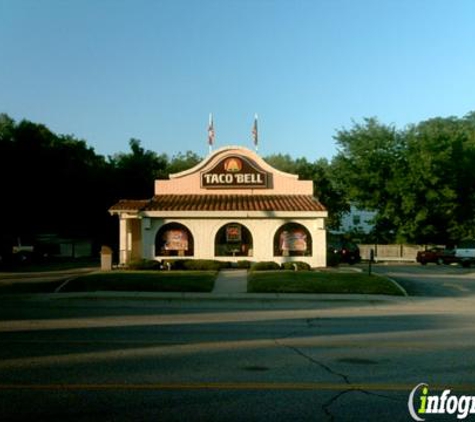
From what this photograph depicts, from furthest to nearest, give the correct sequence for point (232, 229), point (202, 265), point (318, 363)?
point (232, 229) < point (202, 265) < point (318, 363)

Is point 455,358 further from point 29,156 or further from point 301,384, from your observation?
point 29,156

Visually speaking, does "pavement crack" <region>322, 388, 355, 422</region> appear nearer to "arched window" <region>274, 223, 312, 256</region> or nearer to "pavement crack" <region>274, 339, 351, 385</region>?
"pavement crack" <region>274, 339, 351, 385</region>

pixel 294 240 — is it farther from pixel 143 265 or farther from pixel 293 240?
pixel 143 265

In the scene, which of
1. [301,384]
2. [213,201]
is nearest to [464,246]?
[213,201]

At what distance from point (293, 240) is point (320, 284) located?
9.53 m

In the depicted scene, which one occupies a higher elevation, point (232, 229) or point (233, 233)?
point (232, 229)

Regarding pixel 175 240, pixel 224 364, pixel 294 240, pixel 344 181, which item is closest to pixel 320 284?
pixel 294 240

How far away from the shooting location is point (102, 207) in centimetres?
5428

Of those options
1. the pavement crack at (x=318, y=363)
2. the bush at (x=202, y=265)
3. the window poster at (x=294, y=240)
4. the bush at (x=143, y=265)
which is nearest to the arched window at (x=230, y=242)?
the bush at (x=202, y=265)

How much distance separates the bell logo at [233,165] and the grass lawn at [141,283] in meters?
10.3

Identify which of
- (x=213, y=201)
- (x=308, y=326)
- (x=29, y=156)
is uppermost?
(x=29, y=156)

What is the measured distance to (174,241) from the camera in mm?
33938

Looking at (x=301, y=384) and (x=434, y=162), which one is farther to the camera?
(x=434, y=162)

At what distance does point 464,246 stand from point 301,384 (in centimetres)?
3941
